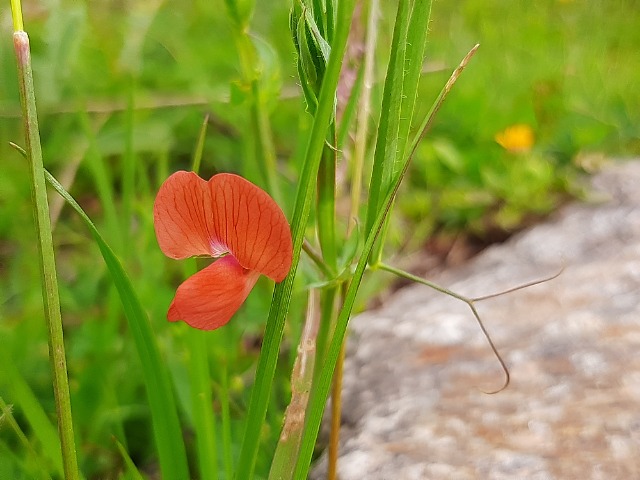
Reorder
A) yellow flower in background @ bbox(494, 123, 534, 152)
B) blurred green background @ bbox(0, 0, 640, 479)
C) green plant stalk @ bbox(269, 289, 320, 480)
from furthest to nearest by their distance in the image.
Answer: yellow flower in background @ bbox(494, 123, 534, 152), blurred green background @ bbox(0, 0, 640, 479), green plant stalk @ bbox(269, 289, 320, 480)

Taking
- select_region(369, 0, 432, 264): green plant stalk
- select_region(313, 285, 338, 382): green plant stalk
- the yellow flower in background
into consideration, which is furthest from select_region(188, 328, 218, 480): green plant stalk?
the yellow flower in background

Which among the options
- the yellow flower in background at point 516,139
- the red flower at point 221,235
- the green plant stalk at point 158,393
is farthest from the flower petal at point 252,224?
the yellow flower in background at point 516,139

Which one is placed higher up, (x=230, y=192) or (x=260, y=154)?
(x=230, y=192)

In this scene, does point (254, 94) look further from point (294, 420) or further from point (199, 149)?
point (294, 420)

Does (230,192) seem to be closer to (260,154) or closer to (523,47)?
(260,154)

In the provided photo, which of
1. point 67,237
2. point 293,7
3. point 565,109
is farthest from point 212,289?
point 565,109

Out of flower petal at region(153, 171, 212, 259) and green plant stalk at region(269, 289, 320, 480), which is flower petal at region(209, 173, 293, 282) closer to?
flower petal at region(153, 171, 212, 259)
